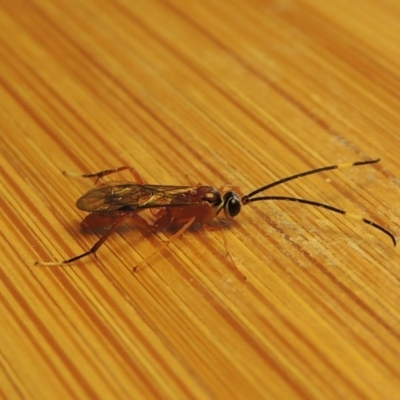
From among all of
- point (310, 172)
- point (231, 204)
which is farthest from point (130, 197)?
point (310, 172)

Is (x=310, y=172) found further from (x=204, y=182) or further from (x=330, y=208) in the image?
(x=204, y=182)

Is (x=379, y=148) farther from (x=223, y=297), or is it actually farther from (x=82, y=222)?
(x=82, y=222)

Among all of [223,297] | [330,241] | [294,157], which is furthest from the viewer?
[294,157]

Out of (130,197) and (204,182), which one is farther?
(204,182)

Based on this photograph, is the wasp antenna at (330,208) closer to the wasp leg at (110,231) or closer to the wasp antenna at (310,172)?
the wasp antenna at (310,172)

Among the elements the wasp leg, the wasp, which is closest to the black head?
the wasp

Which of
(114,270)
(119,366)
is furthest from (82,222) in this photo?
(119,366)

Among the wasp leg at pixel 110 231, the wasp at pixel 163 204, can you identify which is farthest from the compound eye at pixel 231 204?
the wasp leg at pixel 110 231

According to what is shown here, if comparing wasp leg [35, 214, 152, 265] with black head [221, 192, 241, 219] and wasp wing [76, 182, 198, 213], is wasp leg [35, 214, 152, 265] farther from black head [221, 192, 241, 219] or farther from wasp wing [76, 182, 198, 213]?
black head [221, 192, 241, 219]
